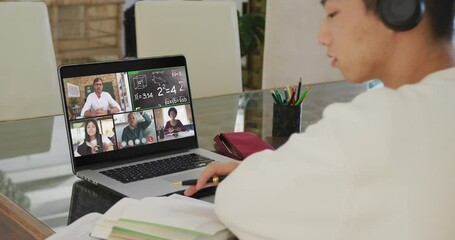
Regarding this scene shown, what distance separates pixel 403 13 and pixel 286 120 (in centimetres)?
93

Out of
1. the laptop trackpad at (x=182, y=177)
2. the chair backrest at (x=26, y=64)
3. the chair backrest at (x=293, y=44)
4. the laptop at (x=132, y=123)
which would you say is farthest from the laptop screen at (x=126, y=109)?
the chair backrest at (x=293, y=44)

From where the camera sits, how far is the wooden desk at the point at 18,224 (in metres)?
1.22

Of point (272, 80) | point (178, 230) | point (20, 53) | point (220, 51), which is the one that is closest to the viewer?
point (178, 230)

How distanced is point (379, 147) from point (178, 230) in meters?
0.34

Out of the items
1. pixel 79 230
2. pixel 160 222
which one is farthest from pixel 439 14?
pixel 79 230

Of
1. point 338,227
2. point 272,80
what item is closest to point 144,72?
point 338,227

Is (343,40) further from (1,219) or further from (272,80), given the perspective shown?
(272,80)

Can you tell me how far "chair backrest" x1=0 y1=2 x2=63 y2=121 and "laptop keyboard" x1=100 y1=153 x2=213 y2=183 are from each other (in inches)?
32.7

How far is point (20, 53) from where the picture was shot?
2.25m

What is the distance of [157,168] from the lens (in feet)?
4.93

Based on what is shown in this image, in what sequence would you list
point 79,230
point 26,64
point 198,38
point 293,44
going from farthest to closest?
point 293,44
point 198,38
point 26,64
point 79,230

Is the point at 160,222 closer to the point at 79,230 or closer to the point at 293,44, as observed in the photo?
the point at 79,230

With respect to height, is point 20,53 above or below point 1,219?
above

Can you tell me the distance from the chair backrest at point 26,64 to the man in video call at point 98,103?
76 centimetres
